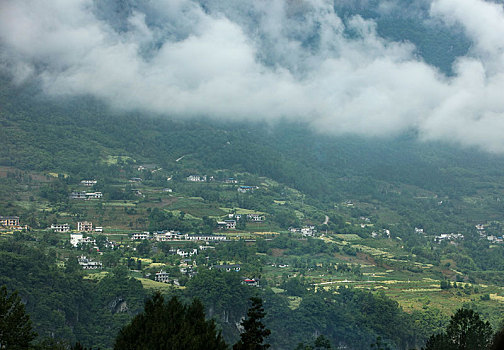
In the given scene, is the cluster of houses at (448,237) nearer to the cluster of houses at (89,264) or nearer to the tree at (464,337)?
the cluster of houses at (89,264)

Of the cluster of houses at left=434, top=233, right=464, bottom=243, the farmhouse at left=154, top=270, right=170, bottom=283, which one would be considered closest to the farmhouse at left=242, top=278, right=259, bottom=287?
the farmhouse at left=154, top=270, right=170, bottom=283

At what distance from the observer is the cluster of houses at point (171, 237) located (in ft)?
127

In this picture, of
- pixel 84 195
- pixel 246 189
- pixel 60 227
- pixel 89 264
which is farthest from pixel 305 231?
pixel 89 264

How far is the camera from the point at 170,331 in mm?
12398

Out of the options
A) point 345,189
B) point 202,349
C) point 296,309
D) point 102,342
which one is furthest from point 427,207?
point 202,349

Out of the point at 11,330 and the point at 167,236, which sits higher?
the point at 167,236

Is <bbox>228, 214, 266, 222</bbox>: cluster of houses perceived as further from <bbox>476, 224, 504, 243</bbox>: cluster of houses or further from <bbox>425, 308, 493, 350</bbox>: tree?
<bbox>425, 308, 493, 350</bbox>: tree

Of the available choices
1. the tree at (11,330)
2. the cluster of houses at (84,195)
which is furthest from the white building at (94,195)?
the tree at (11,330)

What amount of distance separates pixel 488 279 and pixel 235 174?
2718cm

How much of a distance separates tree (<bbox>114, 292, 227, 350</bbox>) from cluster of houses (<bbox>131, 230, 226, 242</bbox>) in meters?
24.7

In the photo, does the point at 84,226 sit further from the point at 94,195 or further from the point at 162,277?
the point at 162,277

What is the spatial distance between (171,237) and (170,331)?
1089 inches

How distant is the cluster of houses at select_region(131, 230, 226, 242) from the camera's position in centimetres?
3866

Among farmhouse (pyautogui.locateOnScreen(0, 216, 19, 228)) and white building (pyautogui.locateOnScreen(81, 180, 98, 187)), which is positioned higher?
white building (pyautogui.locateOnScreen(81, 180, 98, 187))
